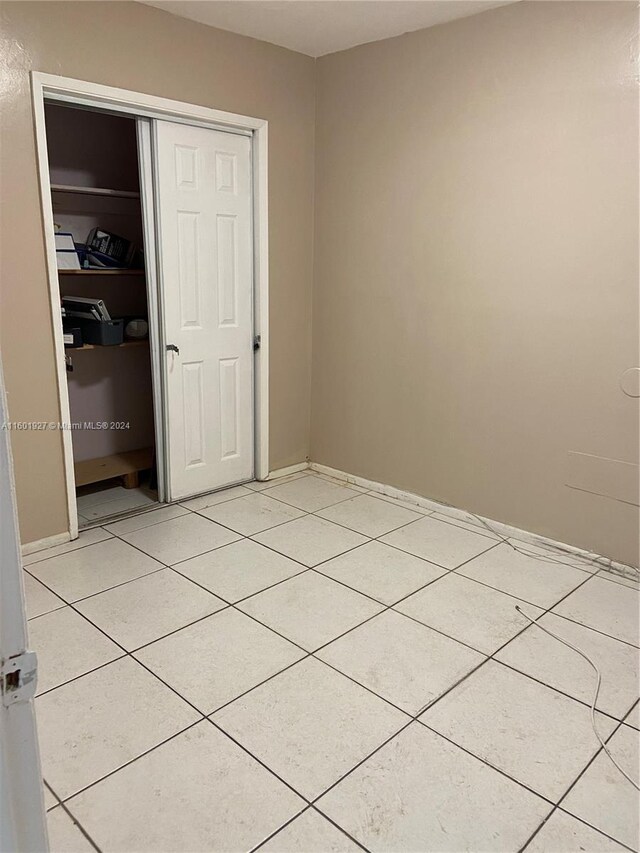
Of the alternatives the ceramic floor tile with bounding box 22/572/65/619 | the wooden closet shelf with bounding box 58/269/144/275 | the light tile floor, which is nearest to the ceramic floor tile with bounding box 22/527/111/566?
the light tile floor

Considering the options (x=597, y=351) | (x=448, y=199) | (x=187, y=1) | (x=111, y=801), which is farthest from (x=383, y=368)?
(x=111, y=801)

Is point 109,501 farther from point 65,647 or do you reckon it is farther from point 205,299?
point 65,647

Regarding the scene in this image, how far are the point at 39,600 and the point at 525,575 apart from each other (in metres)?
2.23

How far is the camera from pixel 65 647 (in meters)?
2.43

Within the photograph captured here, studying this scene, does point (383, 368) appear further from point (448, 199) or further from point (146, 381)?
point (146, 381)

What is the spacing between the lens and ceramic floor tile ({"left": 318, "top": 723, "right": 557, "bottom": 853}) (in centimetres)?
165

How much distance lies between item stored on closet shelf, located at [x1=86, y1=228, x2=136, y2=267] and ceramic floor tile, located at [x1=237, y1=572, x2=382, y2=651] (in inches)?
89.9

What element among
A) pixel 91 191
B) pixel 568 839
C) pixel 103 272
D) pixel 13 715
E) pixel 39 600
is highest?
pixel 91 191

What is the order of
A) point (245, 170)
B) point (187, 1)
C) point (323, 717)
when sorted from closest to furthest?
point (323, 717) → point (187, 1) → point (245, 170)

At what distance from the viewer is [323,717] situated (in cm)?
208

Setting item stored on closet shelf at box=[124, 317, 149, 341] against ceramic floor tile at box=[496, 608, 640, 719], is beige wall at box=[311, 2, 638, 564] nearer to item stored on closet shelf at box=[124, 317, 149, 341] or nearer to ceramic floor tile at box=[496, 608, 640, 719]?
ceramic floor tile at box=[496, 608, 640, 719]

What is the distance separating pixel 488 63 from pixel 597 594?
2.63 metres

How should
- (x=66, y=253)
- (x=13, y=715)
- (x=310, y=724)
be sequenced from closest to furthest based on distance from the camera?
(x=13, y=715)
(x=310, y=724)
(x=66, y=253)

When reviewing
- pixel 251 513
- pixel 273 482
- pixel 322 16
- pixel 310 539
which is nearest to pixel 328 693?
pixel 310 539
